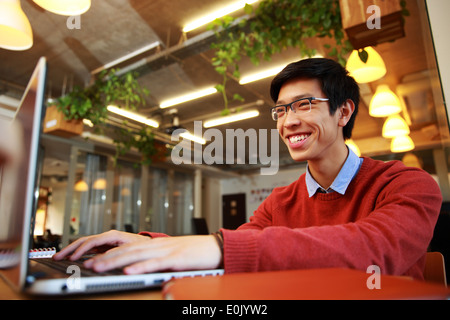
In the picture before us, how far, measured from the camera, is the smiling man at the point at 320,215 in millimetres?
515

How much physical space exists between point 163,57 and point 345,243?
12.3 ft

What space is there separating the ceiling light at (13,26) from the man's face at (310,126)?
5.37 ft

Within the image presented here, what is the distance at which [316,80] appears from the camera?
1070 mm

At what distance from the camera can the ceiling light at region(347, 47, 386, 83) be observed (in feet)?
8.10

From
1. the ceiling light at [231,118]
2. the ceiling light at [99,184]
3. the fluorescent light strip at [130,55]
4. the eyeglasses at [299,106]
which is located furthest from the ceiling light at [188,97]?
the eyeglasses at [299,106]

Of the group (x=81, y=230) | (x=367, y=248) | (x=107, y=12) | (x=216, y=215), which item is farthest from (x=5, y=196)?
(x=216, y=215)

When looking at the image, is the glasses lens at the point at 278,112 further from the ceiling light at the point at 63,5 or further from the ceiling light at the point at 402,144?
the ceiling light at the point at 402,144

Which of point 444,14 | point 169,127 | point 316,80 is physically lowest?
point 316,80

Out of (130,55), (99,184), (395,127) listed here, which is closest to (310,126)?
(395,127)

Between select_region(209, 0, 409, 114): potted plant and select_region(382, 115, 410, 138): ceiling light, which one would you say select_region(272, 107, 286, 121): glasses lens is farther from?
select_region(382, 115, 410, 138): ceiling light

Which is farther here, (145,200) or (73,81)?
(145,200)
